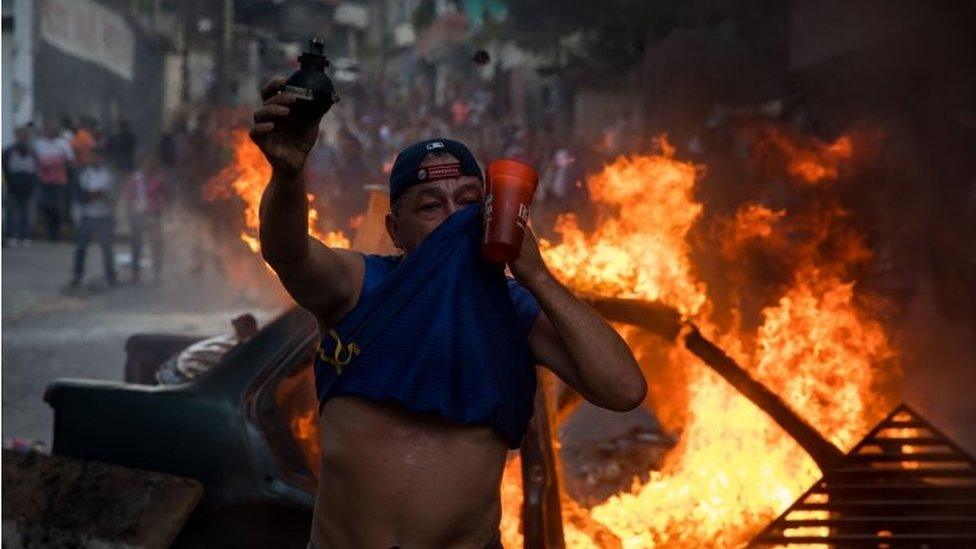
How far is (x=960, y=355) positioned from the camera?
871cm

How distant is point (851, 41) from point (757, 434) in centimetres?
638

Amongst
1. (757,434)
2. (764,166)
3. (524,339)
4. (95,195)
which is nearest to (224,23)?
(95,195)

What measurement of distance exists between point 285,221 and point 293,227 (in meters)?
0.02

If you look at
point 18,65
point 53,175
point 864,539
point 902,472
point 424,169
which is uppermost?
point 18,65

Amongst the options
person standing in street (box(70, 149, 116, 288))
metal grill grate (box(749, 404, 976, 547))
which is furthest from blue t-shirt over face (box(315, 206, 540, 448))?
person standing in street (box(70, 149, 116, 288))

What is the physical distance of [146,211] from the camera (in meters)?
15.3

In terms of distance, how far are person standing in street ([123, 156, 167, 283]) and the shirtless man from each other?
1327 centimetres

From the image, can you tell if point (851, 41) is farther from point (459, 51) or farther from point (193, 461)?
point (459, 51)

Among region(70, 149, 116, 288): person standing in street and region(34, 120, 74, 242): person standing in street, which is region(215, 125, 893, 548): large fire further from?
region(34, 120, 74, 242): person standing in street

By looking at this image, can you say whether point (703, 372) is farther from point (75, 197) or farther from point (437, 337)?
point (75, 197)

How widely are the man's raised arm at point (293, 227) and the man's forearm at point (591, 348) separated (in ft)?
1.41

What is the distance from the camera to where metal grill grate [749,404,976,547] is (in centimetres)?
409

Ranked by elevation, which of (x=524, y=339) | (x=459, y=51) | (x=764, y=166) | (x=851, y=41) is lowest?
(x=524, y=339)

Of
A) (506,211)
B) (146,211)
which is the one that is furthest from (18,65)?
(506,211)
